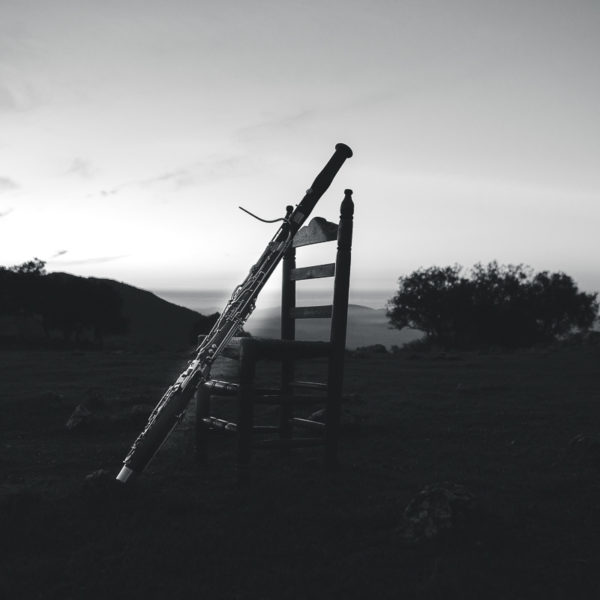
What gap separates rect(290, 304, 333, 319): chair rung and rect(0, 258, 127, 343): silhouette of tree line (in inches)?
2091

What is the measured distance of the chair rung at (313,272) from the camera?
209 inches

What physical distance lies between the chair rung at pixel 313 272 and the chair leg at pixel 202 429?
55.4 inches

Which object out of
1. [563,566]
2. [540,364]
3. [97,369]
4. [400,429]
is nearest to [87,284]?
[97,369]

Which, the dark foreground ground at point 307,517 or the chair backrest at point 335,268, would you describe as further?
the chair backrest at point 335,268

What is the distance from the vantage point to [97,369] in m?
15.0

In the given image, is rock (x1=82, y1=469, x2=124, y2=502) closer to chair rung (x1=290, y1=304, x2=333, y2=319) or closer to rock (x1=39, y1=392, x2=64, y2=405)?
chair rung (x1=290, y1=304, x2=333, y2=319)

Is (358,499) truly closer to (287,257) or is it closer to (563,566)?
(563,566)

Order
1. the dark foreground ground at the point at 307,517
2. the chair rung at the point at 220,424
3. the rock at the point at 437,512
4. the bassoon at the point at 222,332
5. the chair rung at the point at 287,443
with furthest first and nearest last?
the chair rung at the point at 220,424 → the chair rung at the point at 287,443 → the bassoon at the point at 222,332 → the rock at the point at 437,512 → the dark foreground ground at the point at 307,517

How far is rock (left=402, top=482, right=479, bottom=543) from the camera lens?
346 cm

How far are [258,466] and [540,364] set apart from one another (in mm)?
13326

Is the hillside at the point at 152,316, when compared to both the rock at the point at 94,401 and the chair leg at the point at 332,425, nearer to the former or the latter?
the rock at the point at 94,401

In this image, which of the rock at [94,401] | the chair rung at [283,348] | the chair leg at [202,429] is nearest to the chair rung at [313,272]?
the chair rung at [283,348]

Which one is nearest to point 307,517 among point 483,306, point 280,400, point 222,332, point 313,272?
point 280,400

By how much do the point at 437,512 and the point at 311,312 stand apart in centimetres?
246
